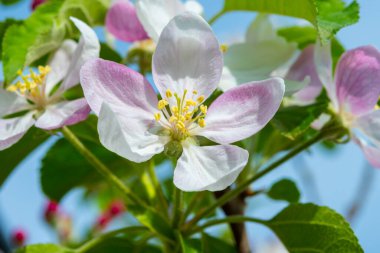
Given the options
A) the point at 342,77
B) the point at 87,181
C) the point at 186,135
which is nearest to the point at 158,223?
the point at 186,135

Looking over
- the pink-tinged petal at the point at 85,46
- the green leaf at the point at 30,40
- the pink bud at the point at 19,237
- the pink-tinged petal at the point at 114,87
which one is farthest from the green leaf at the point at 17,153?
the pink bud at the point at 19,237

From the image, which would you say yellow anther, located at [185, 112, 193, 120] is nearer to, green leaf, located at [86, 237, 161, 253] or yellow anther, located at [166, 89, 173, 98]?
yellow anther, located at [166, 89, 173, 98]

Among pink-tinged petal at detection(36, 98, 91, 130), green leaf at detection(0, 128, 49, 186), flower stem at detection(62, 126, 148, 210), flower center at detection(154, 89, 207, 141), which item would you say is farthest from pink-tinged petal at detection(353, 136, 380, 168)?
green leaf at detection(0, 128, 49, 186)

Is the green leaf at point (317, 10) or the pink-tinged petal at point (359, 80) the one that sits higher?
the green leaf at point (317, 10)

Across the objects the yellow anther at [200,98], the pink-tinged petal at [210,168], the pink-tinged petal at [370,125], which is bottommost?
the pink-tinged petal at [370,125]

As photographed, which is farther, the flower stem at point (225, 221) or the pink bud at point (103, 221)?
the pink bud at point (103, 221)

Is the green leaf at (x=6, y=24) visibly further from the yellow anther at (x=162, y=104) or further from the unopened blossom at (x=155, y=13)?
the yellow anther at (x=162, y=104)
